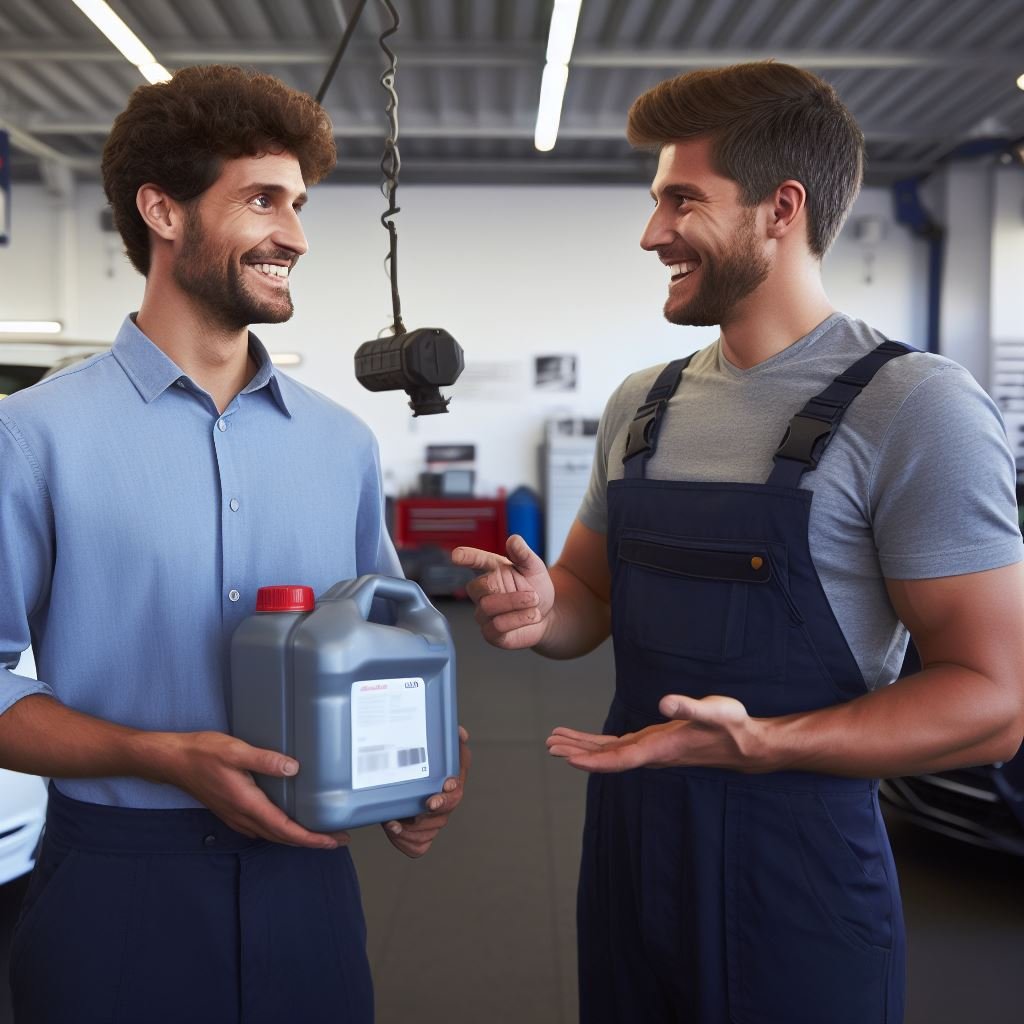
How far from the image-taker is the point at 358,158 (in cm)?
867

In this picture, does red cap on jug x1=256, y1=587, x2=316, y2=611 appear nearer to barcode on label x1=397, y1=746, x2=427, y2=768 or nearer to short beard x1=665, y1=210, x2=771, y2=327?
barcode on label x1=397, y1=746, x2=427, y2=768

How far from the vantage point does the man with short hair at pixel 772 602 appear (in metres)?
1.15

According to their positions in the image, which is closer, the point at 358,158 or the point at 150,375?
the point at 150,375

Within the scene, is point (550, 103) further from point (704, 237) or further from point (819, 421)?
point (819, 421)

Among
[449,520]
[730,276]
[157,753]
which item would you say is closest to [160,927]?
[157,753]

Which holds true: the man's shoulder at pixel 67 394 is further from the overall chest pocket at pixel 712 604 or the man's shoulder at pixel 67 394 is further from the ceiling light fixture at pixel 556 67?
the ceiling light fixture at pixel 556 67

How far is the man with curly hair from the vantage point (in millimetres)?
1145

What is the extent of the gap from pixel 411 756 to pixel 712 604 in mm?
469

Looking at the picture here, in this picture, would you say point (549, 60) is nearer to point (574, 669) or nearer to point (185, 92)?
point (574, 669)

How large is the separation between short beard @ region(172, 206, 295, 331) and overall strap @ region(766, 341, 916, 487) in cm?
69

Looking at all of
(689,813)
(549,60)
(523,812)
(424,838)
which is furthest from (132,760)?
(549,60)

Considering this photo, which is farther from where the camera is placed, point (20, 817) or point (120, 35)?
point (120, 35)

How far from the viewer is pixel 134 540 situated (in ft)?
3.92

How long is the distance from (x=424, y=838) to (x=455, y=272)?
7.95 meters
